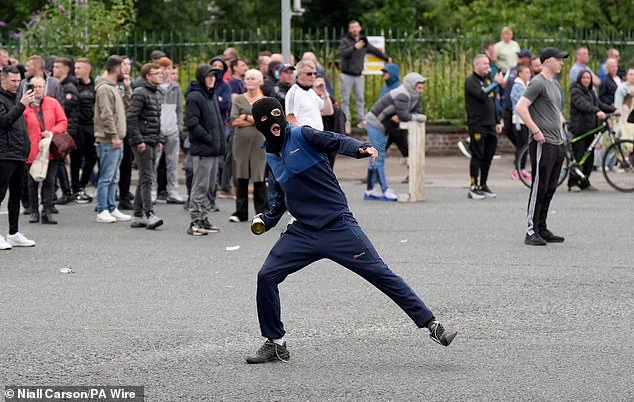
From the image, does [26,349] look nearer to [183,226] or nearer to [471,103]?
[183,226]

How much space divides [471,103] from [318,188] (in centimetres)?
965

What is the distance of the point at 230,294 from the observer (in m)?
10.0

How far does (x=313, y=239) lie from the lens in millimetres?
7844

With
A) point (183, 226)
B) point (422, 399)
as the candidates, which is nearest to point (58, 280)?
point (183, 226)

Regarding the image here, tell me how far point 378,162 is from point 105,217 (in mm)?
3805

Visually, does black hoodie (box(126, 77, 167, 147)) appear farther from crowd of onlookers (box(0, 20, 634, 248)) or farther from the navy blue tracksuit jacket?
the navy blue tracksuit jacket

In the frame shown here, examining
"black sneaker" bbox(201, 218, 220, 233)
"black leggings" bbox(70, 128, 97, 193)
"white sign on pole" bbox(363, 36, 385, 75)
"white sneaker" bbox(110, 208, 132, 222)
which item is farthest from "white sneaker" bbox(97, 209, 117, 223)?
"white sign on pole" bbox(363, 36, 385, 75)

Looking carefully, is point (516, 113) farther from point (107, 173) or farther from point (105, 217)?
point (105, 217)

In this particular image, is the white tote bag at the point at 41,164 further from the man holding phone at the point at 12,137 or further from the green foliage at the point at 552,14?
the green foliage at the point at 552,14

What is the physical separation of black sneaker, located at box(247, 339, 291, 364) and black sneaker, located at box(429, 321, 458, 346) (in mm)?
899

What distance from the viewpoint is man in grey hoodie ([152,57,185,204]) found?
52.9 feet

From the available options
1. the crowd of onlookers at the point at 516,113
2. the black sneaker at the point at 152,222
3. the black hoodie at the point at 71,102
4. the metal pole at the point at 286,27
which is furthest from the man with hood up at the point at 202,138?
the metal pole at the point at 286,27

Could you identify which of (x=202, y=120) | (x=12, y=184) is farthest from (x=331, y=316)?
(x=202, y=120)

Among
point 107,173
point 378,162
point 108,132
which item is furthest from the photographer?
point 378,162
